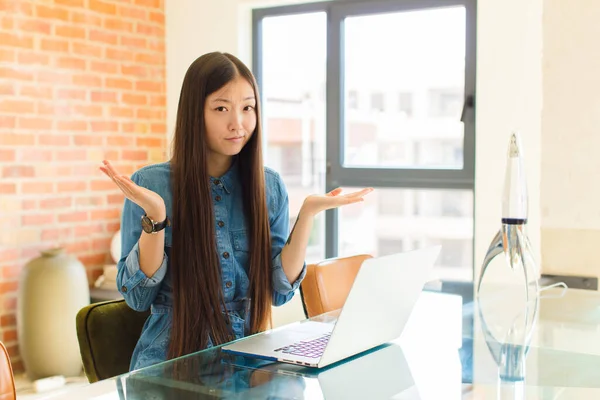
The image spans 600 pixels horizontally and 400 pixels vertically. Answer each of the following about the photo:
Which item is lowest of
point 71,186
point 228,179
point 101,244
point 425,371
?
point 101,244

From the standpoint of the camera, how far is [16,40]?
380 centimetres

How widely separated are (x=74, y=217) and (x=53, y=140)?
434mm

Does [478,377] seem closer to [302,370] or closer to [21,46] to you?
[302,370]

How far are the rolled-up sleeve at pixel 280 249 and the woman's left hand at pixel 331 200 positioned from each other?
26cm

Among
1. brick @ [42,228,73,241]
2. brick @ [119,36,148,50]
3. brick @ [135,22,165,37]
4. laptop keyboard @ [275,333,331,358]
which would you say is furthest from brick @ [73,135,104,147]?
laptop keyboard @ [275,333,331,358]

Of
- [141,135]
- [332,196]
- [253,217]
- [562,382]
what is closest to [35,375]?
[141,135]

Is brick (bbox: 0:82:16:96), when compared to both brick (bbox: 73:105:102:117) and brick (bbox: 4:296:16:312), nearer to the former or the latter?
brick (bbox: 73:105:102:117)

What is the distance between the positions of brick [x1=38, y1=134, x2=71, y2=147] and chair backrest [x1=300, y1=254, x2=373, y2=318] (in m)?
2.18

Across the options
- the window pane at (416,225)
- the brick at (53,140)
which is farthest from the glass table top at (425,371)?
the brick at (53,140)

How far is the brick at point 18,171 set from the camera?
3770mm

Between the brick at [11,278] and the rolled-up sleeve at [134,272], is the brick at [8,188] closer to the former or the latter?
the brick at [11,278]

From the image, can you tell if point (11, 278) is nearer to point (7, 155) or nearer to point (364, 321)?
point (7, 155)

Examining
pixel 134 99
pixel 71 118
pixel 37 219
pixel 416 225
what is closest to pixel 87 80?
pixel 71 118

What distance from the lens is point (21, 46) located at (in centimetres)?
383
